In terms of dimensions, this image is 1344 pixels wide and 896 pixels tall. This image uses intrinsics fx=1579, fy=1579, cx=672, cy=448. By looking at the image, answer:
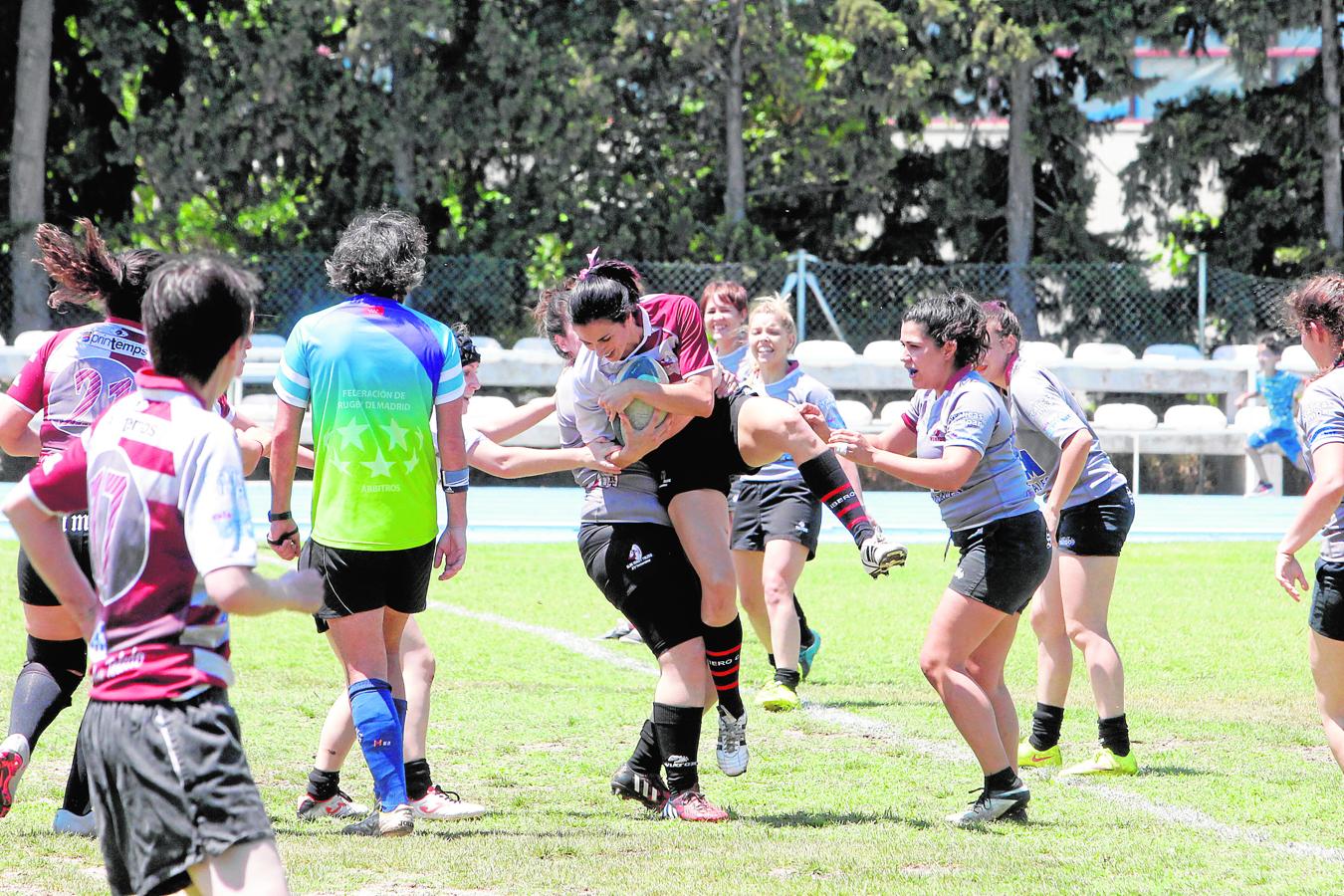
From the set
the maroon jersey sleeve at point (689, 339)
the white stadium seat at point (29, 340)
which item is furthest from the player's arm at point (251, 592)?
the white stadium seat at point (29, 340)

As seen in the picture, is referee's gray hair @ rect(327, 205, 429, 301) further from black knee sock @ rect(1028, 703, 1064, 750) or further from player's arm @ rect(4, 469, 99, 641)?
black knee sock @ rect(1028, 703, 1064, 750)

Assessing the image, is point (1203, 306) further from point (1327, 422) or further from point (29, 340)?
point (1327, 422)

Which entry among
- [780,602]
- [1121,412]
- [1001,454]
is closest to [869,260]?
[1121,412]

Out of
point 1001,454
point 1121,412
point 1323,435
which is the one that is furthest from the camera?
point 1121,412

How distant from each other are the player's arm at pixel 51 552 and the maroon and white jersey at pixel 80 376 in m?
1.70

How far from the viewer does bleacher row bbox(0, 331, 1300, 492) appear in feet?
67.6

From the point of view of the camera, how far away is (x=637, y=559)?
560cm

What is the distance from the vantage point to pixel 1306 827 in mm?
5418

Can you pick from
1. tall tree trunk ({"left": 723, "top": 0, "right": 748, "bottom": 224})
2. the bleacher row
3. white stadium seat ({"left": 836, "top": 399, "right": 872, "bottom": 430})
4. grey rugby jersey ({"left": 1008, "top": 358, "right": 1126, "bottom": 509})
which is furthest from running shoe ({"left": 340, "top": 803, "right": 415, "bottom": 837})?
tall tree trunk ({"left": 723, "top": 0, "right": 748, "bottom": 224})

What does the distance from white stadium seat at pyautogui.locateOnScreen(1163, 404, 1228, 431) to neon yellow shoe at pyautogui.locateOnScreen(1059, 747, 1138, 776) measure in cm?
1565

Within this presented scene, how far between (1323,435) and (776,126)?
899 inches

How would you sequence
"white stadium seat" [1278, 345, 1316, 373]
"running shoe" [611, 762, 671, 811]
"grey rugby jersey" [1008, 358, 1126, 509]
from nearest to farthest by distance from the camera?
"running shoe" [611, 762, 671, 811] → "grey rugby jersey" [1008, 358, 1126, 509] → "white stadium seat" [1278, 345, 1316, 373]

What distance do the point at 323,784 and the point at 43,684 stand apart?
0.97 meters

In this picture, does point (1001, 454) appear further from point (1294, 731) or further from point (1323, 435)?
point (1294, 731)
